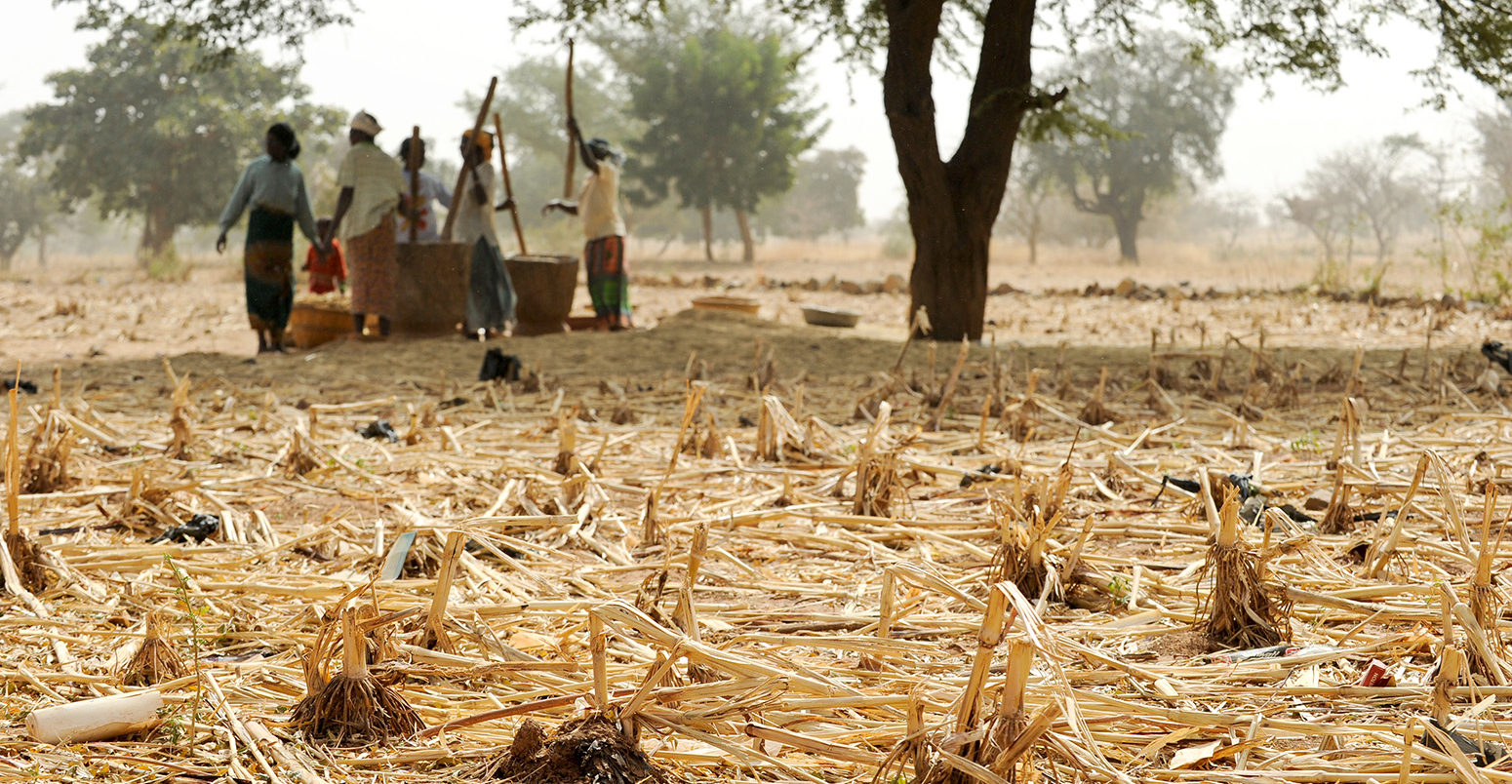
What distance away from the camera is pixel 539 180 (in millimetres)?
69375

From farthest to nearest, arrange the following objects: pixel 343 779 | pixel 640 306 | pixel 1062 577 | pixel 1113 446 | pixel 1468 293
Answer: pixel 640 306
pixel 1468 293
pixel 1113 446
pixel 1062 577
pixel 343 779

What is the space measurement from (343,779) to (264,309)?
7617mm

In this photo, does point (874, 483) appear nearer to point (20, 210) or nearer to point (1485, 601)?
point (1485, 601)

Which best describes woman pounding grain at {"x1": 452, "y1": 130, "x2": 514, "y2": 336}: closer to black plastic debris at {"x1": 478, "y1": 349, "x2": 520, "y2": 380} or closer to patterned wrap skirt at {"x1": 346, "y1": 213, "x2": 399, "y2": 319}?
patterned wrap skirt at {"x1": 346, "y1": 213, "x2": 399, "y2": 319}

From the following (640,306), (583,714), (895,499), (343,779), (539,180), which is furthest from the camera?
(539,180)

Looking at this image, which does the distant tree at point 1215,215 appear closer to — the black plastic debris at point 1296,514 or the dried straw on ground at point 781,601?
the dried straw on ground at point 781,601

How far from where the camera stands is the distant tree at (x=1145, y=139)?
43281 millimetres

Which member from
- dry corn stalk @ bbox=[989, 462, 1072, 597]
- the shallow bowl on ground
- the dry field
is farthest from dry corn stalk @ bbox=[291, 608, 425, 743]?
the shallow bowl on ground

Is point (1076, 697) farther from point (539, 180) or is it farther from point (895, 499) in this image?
point (539, 180)

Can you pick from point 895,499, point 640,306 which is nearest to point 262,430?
point 895,499

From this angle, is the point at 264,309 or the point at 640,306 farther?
the point at 640,306

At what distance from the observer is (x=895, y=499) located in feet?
11.6

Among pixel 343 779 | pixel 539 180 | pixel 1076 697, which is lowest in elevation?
pixel 343 779

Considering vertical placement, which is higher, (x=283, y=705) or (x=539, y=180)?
(x=539, y=180)
